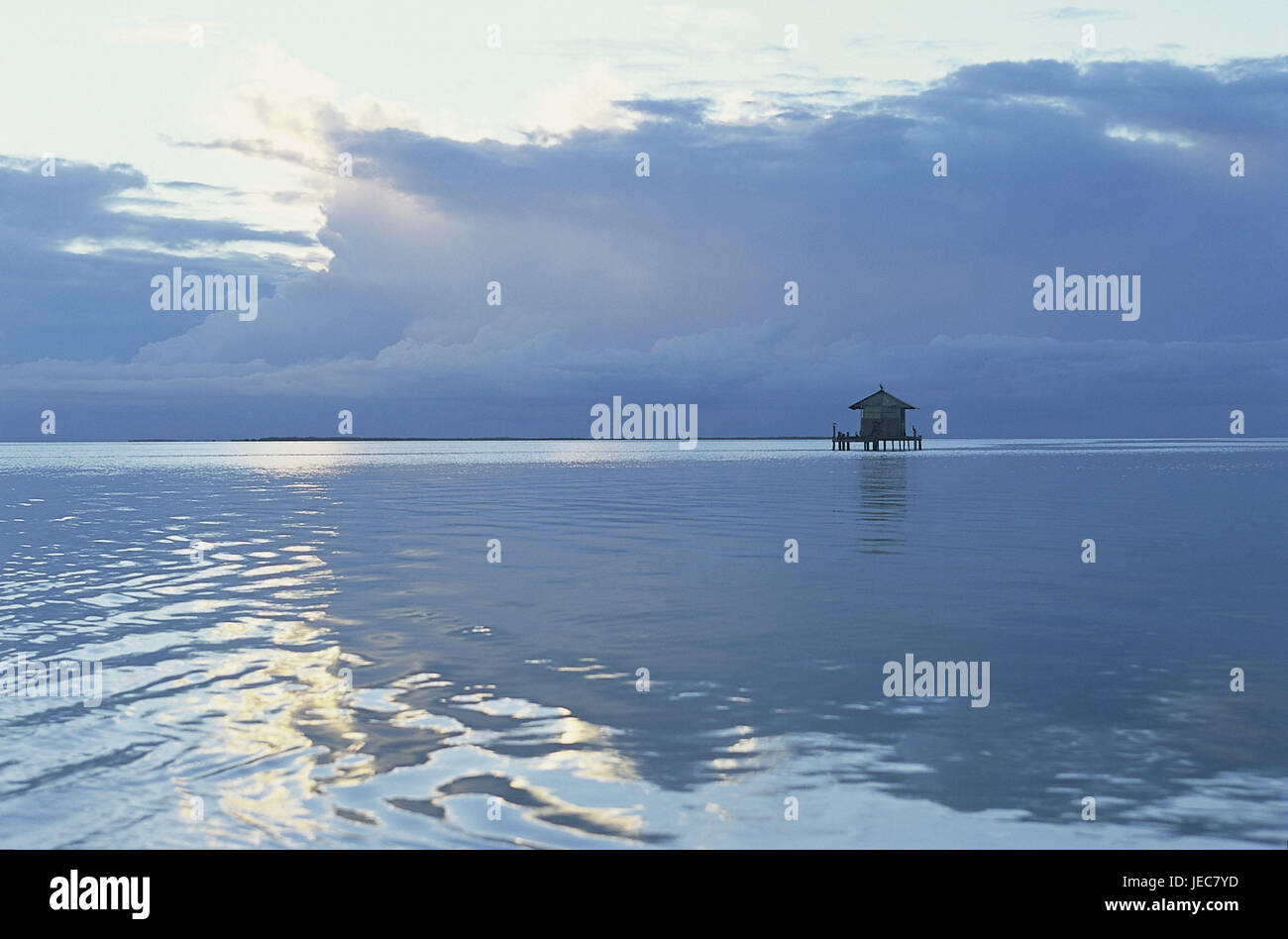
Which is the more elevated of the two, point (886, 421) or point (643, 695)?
point (886, 421)

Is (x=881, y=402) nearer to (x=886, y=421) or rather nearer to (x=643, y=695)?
(x=886, y=421)

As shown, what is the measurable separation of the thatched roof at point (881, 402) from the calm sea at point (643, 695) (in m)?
81.6

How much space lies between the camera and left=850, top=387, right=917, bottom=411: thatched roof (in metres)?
107

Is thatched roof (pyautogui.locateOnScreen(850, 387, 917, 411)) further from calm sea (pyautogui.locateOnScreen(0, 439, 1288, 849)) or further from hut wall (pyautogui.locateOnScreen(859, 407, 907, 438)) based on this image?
calm sea (pyautogui.locateOnScreen(0, 439, 1288, 849))

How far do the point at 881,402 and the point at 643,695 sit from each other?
10044cm

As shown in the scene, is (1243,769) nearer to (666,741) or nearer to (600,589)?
(666,741)

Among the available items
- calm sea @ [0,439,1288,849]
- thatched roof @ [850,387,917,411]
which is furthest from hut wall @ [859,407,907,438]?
calm sea @ [0,439,1288,849]

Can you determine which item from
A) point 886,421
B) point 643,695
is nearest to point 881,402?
point 886,421

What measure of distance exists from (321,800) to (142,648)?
6.94m

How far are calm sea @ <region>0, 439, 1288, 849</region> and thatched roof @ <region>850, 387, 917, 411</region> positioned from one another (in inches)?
3211

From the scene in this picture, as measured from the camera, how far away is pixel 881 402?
108 meters

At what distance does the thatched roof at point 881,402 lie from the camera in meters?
107

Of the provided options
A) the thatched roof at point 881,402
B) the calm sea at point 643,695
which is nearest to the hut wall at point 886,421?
the thatched roof at point 881,402
